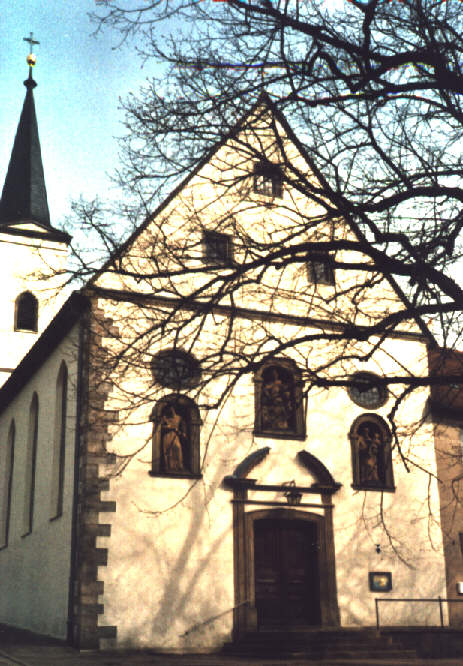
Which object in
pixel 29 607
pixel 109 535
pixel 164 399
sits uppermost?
pixel 164 399

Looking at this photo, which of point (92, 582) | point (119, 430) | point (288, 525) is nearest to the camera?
point (92, 582)

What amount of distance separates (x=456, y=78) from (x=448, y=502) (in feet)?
42.4

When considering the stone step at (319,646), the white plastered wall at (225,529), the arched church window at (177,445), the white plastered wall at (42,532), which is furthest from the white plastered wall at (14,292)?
the stone step at (319,646)

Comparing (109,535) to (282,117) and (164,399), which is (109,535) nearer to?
(164,399)

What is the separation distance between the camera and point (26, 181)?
3616 cm

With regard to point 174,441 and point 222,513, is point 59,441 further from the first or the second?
point 222,513

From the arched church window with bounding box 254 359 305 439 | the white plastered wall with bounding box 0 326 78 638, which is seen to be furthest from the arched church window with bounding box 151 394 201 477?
the white plastered wall with bounding box 0 326 78 638

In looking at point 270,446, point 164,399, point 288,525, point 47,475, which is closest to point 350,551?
point 288,525

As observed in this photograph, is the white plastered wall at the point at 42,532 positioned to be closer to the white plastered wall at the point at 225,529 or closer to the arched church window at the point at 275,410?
the white plastered wall at the point at 225,529

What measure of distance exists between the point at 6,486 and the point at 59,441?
6.50 m

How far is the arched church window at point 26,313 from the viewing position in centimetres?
A: 3334

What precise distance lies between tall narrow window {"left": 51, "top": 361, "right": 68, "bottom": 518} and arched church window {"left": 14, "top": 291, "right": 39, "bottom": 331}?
47.0 feet

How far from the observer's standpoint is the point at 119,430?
54.5ft

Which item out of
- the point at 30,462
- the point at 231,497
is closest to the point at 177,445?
the point at 231,497
